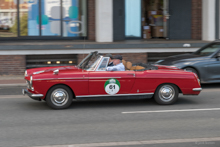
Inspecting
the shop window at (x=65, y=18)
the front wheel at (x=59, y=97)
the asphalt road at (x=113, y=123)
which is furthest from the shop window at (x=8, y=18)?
the front wheel at (x=59, y=97)

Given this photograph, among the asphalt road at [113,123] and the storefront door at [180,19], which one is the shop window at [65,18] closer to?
the storefront door at [180,19]

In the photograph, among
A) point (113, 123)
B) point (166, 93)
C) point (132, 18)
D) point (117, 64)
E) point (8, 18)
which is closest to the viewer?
point (113, 123)

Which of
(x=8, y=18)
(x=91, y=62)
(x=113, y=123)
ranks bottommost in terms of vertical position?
(x=113, y=123)

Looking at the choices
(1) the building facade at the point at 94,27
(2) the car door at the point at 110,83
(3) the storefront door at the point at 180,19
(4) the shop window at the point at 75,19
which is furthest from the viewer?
(3) the storefront door at the point at 180,19

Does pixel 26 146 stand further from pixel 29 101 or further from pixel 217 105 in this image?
pixel 217 105

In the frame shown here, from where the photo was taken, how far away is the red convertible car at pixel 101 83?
805 centimetres

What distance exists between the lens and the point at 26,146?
5.49 meters

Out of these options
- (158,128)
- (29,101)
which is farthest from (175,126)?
(29,101)

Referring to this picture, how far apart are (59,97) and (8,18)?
8617 mm

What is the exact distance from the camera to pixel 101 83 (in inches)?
323

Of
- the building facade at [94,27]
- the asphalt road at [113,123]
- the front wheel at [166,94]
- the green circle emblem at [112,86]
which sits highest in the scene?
the building facade at [94,27]

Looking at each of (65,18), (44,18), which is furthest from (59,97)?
(65,18)

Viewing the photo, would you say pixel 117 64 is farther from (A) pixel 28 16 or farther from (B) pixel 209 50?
(A) pixel 28 16

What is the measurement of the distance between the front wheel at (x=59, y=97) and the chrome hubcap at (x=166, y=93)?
7.01 feet
